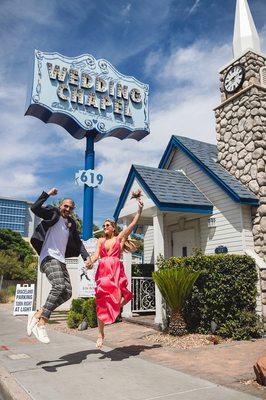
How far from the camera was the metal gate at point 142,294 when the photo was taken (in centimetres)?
1080

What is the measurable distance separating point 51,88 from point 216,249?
8.75 metres

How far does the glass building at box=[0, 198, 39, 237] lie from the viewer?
392 feet

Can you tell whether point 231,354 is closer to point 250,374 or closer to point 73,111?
point 250,374

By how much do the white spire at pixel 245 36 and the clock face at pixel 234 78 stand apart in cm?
48

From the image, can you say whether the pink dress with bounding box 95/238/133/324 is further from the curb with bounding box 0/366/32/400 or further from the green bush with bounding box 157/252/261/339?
the green bush with bounding box 157/252/261/339

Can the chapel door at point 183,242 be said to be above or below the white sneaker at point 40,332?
above

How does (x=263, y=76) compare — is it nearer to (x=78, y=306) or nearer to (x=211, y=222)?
(x=211, y=222)

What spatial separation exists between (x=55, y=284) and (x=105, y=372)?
125cm

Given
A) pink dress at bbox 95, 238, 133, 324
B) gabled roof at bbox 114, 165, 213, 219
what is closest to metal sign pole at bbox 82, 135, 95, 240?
gabled roof at bbox 114, 165, 213, 219

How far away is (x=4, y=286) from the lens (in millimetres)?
32781

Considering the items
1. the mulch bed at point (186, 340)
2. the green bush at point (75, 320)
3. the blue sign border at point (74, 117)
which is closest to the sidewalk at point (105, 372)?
the mulch bed at point (186, 340)

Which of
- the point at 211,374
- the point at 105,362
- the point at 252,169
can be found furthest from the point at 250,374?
the point at 252,169

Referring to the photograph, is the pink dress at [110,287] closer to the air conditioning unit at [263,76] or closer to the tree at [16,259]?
the air conditioning unit at [263,76]

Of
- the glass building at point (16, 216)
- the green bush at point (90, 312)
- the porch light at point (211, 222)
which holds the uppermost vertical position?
the glass building at point (16, 216)
